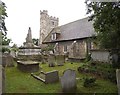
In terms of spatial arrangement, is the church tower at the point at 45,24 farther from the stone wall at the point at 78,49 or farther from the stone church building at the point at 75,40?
the stone wall at the point at 78,49

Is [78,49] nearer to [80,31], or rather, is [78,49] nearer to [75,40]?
[75,40]

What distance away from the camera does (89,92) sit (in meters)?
8.16

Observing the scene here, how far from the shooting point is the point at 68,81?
7.98 meters

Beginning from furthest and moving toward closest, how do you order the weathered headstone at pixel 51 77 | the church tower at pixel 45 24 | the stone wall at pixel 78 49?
the church tower at pixel 45 24
the stone wall at pixel 78 49
the weathered headstone at pixel 51 77

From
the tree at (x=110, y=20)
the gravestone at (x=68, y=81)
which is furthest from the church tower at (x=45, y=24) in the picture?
the gravestone at (x=68, y=81)

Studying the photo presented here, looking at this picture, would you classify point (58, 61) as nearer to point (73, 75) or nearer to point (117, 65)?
point (117, 65)

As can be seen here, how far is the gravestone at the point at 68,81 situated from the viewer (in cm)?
791

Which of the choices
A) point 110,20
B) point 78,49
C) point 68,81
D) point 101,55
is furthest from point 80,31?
point 68,81

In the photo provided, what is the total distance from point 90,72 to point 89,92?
4303mm

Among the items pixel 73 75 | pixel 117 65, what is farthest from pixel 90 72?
pixel 73 75

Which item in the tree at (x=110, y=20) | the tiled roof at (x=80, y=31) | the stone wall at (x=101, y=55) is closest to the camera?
the tree at (x=110, y=20)

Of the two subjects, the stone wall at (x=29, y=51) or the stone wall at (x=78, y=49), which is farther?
the stone wall at (x=78, y=49)

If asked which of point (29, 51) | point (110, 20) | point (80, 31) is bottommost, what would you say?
point (29, 51)

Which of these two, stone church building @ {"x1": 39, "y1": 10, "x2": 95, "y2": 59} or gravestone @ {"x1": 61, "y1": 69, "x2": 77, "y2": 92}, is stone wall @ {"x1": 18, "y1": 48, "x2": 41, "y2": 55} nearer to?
stone church building @ {"x1": 39, "y1": 10, "x2": 95, "y2": 59}
